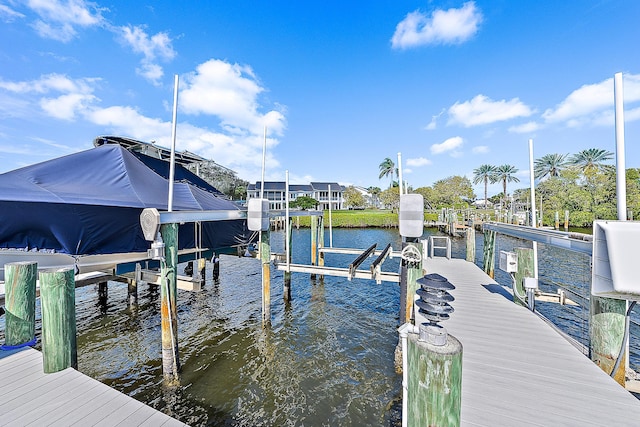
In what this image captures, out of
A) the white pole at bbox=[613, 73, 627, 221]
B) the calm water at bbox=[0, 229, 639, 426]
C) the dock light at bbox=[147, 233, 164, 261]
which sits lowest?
the calm water at bbox=[0, 229, 639, 426]

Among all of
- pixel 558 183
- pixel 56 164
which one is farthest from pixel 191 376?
pixel 558 183

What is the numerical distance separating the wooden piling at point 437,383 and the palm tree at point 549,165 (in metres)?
60.6

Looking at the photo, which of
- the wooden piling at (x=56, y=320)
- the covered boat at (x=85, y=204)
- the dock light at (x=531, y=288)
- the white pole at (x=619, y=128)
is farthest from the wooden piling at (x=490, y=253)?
the wooden piling at (x=56, y=320)

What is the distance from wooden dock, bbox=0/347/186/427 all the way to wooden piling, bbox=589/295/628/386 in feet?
18.2

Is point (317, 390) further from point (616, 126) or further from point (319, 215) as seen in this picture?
point (319, 215)

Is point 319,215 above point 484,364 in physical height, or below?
above

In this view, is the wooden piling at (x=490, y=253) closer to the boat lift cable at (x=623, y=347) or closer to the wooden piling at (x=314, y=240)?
the boat lift cable at (x=623, y=347)

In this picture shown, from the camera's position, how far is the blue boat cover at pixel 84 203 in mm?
5859

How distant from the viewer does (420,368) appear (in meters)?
2.31

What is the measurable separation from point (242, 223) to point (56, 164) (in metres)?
5.48

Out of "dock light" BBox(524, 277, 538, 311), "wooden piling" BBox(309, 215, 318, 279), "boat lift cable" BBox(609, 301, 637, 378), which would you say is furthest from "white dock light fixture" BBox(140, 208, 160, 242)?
"wooden piling" BBox(309, 215, 318, 279)

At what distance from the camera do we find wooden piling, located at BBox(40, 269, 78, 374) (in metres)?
3.84

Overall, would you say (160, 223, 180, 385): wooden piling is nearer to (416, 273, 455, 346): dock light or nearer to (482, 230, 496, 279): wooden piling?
(416, 273, 455, 346): dock light

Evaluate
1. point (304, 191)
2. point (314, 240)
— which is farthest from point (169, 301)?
point (304, 191)
